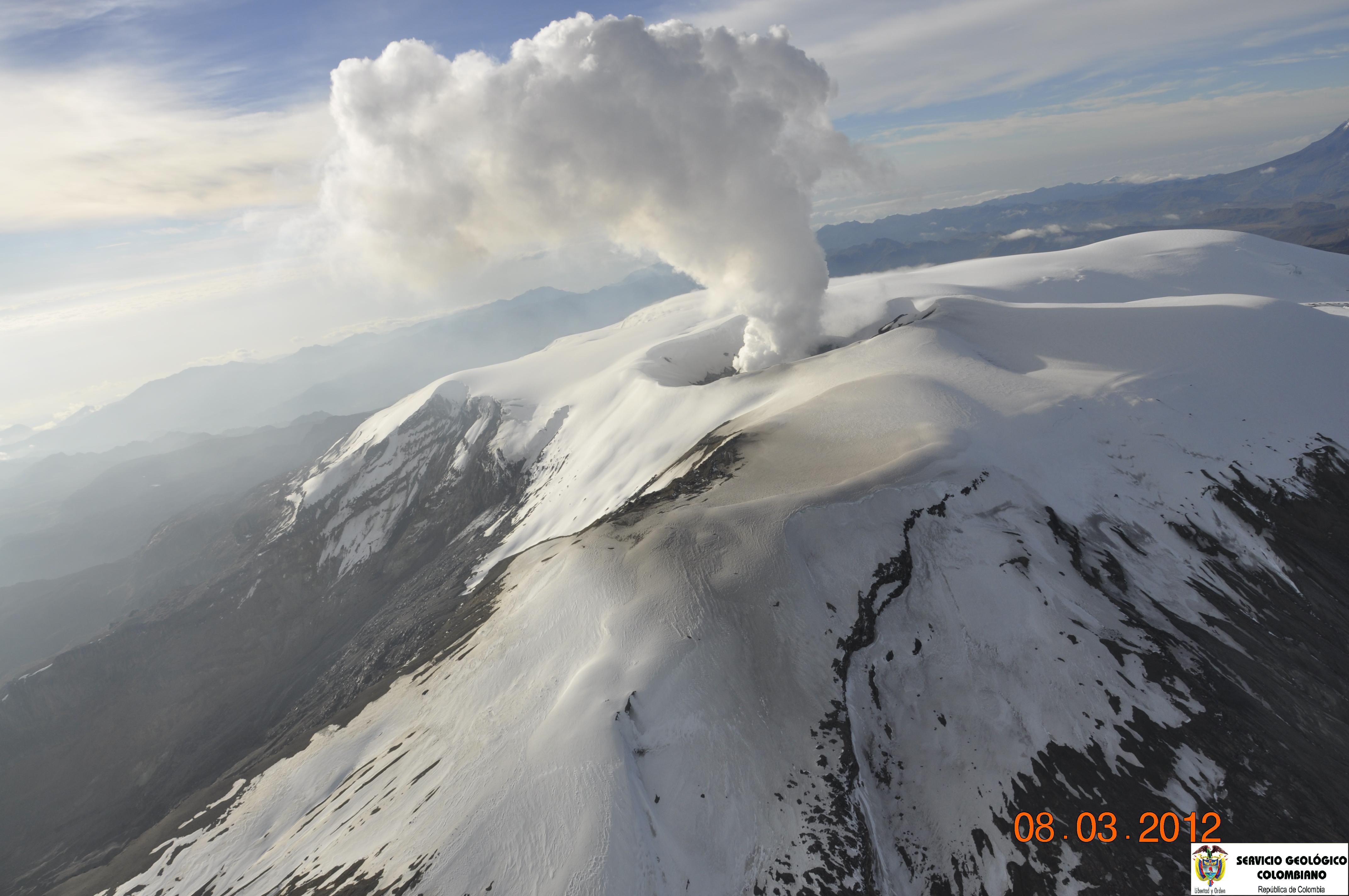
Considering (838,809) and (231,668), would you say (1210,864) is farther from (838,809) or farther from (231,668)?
(231,668)

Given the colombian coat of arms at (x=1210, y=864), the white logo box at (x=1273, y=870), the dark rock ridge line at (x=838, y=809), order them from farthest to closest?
the dark rock ridge line at (x=838, y=809) < the colombian coat of arms at (x=1210, y=864) < the white logo box at (x=1273, y=870)

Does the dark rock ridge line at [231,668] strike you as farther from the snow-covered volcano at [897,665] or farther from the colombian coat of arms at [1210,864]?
the colombian coat of arms at [1210,864]

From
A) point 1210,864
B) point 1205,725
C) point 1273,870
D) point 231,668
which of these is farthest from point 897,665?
point 231,668

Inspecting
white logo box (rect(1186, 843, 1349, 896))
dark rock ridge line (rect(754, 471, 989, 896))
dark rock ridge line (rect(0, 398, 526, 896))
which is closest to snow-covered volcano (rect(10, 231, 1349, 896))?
dark rock ridge line (rect(754, 471, 989, 896))

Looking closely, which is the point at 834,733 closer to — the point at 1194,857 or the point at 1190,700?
the point at 1194,857

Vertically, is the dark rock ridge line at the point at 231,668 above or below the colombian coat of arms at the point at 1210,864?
below

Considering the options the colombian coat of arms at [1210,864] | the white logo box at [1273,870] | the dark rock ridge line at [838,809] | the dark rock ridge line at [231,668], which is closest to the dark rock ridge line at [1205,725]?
the dark rock ridge line at [838,809]

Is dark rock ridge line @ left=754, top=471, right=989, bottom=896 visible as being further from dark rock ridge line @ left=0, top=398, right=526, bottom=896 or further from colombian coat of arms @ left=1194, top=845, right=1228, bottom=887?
dark rock ridge line @ left=0, top=398, right=526, bottom=896
